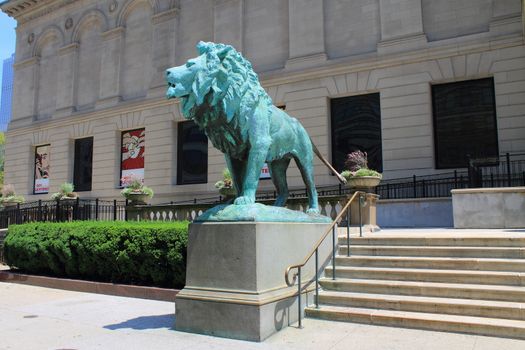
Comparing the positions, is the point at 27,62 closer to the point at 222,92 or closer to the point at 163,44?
the point at 163,44

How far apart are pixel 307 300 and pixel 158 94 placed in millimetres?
22570

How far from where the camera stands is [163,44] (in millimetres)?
27844

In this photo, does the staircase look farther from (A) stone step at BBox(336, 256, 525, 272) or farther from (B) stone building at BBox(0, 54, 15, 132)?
(B) stone building at BBox(0, 54, 15, 132)

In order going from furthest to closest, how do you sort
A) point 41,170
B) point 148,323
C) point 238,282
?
point 41,170, point 148,323, point 238,282

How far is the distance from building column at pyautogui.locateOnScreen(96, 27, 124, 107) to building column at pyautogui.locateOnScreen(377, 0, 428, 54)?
17798mm

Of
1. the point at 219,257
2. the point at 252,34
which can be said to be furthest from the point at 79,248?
the point at 252,34

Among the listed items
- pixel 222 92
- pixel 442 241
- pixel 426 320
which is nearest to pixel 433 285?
pixel 426 320

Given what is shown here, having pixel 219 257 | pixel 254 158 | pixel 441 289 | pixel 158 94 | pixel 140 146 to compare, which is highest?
pixel 158 94

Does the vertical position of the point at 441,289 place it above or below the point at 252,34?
below

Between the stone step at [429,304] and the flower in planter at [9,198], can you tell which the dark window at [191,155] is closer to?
the flower in planter at [9,198]

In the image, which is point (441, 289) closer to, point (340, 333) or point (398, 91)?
point (340, 333)

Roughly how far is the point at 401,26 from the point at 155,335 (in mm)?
18782

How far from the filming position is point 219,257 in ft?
21.1

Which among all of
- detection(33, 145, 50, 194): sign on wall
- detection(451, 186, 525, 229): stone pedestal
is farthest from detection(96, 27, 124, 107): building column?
detection(451, 186, 525, 229): stone pedestal
